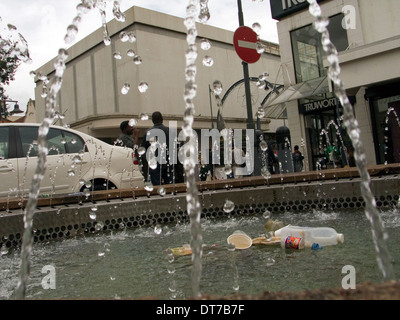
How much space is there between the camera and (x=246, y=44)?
858 centimetres

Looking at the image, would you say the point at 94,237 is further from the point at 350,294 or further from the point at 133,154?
the point at 350,294

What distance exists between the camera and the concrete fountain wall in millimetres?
4531

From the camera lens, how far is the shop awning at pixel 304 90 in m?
13.5

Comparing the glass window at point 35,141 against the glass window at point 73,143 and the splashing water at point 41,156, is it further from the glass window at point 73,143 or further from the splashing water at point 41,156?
the splashing water at point 41,156

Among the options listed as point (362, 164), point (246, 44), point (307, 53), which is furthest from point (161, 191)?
point (307, 53)

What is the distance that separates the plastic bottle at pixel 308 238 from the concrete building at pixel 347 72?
8.67 metres

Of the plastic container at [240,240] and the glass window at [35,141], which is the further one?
the glass window at [35,141]

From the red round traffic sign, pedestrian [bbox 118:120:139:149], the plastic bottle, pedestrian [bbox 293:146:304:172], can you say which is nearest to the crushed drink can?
the plastic bottle

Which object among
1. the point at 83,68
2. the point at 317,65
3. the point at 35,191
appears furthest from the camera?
the point at 83,68

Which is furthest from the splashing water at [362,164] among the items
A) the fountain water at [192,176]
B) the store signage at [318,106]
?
the store signage at [318,106]

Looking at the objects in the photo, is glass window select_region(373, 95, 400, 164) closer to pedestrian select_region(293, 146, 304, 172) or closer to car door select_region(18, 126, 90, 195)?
pedestrian select_region(293, 146, 304, 172)
